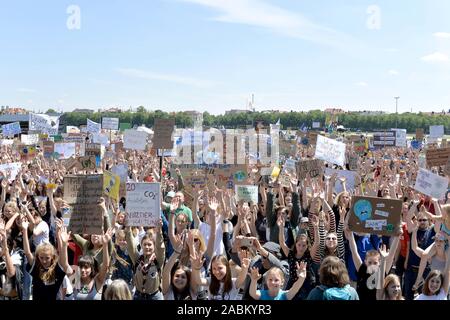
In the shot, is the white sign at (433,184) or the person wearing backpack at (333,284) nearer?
the person wearing backpack at (333,284)

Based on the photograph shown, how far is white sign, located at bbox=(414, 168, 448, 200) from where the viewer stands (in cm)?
829

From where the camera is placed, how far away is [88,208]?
20.6 feet

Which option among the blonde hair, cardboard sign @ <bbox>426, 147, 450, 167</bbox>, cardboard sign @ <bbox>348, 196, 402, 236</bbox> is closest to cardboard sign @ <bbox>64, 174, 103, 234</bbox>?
the blonde hair

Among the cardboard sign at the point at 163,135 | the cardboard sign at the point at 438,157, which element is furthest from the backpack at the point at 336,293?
the cardboard sign at the point at 438,157

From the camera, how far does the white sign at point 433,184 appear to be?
8289mm

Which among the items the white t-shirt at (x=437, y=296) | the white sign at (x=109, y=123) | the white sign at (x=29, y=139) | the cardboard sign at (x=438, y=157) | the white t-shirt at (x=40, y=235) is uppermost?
the white sign at (x=109, y=123)

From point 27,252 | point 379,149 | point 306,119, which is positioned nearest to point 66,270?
point 27,252

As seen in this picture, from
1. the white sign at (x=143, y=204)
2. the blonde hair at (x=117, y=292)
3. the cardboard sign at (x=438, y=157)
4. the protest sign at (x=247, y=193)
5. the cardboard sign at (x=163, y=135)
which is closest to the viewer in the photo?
the blonde hair at (x=117, y=292)

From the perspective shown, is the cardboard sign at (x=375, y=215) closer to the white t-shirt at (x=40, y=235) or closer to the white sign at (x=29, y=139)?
the white t-shirt at (x=40, y=235)

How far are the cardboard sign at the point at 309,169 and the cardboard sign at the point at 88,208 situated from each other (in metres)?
5.30

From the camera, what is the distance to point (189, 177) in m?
9.79

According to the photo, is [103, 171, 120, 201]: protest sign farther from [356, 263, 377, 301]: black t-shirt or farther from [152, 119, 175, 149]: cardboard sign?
[152, 119, 175, 149]: cardboard sign
